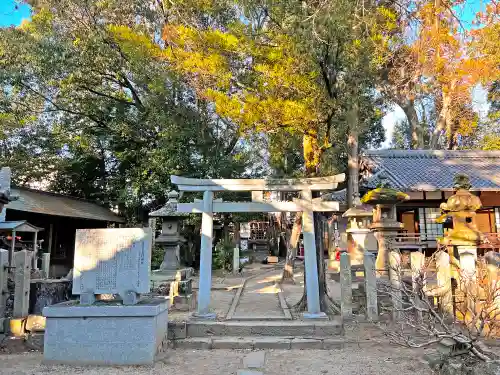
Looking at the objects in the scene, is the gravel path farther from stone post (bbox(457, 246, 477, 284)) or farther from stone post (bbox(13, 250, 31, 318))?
stone post (bbox(457, 246, 477, 284))

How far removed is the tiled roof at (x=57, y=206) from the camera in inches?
589

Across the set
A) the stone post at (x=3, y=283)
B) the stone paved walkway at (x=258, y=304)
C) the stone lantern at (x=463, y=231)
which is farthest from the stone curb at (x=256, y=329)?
the stone post at (x=3, y=283)

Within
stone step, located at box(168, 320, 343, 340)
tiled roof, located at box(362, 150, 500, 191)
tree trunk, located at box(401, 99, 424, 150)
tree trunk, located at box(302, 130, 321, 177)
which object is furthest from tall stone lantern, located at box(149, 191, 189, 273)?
tree trunk, located at box(401, 99, 424, 150)

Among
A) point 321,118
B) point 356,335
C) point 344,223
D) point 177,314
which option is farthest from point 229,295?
point 344,223

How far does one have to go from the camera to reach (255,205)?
7461 mm

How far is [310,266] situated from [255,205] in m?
1.62

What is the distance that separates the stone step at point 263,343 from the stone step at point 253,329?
0.42ft

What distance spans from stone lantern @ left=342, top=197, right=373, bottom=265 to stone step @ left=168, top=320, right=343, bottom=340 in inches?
220

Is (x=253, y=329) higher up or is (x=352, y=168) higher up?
(x=352, y=168)

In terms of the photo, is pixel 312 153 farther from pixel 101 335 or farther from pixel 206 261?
pixel 101 335

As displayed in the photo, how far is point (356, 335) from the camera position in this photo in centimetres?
626

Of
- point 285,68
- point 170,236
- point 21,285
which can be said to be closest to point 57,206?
point 170,236

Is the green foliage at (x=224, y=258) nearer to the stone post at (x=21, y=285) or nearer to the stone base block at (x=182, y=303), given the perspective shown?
the stone base block at (x=182, y=303)

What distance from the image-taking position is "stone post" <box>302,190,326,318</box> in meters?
6.93
